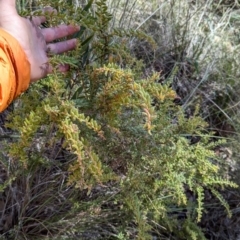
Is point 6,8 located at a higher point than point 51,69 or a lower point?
higher

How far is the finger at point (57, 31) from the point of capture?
123 centimetres

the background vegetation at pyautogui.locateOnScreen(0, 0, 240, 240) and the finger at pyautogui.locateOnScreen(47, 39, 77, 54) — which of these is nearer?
the background vegetation at pyautogui.locateOnScreen(0, 0, 240, 240)

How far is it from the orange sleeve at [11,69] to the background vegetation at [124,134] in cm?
6

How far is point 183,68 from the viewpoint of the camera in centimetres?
230

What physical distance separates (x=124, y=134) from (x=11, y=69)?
326mm

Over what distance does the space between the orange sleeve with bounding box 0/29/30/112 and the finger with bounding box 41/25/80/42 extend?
13 centimetres

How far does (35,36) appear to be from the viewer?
1.20 meters

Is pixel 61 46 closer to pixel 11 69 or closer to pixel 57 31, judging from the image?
pixel 57 31

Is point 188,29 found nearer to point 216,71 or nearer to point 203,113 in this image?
point 216,71

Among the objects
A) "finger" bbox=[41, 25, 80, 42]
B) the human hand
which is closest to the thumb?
the human hand

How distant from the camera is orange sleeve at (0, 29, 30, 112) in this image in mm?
1037

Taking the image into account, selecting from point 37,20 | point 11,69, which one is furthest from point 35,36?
point 11,69

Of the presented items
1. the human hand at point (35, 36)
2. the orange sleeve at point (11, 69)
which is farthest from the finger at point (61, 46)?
the orange sleeve at point (11, 69)

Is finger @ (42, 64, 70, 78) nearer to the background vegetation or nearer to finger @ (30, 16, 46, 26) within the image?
the background vegetation
